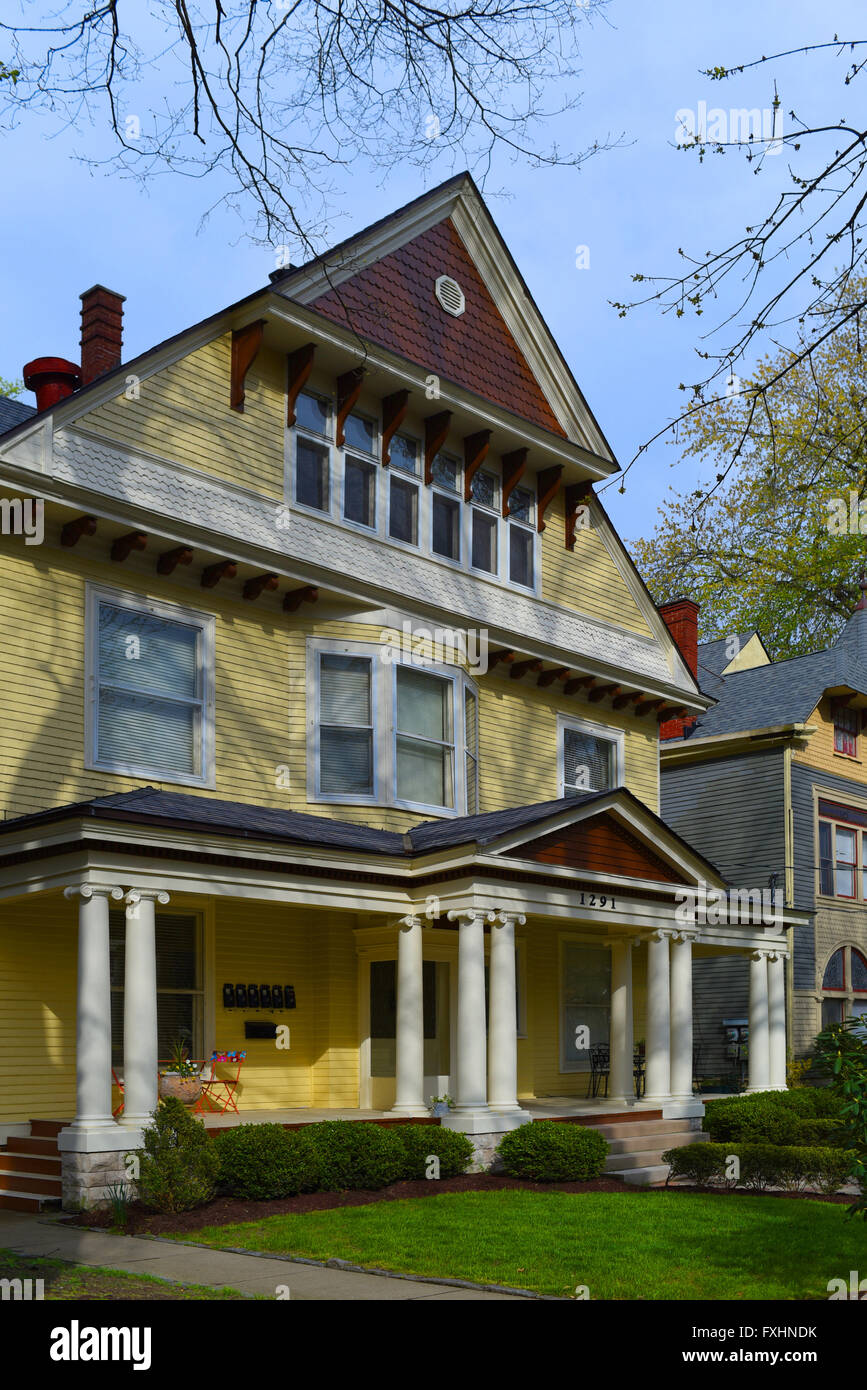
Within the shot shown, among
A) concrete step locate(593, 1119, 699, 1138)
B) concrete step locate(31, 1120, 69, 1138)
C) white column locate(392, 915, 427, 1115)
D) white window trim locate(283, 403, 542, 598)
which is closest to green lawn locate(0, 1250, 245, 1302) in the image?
concrete step locate(31, 1120, 69, 1138)

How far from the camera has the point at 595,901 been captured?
19.0m

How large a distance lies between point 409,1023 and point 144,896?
14.3 feet

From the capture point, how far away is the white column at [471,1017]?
55.7 feet

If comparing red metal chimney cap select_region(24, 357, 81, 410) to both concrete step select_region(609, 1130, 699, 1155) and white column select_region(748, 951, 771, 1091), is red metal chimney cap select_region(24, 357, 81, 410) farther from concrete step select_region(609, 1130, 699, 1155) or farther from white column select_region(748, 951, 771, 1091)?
white column select_region(748, 951, 771, 1091)

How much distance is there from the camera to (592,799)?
62.1 ft

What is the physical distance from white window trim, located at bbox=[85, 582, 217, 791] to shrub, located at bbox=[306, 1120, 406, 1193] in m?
4.57

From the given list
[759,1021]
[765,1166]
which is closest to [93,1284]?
[765,1166]

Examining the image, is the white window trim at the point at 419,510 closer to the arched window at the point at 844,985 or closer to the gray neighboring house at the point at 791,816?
the gray neighboring house at the point at 791,816

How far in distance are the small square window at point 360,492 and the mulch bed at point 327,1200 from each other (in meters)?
8.84

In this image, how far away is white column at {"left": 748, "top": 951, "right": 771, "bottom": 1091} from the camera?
76.9 ft

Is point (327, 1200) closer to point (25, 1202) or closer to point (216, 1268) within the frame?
point (25, 1202)

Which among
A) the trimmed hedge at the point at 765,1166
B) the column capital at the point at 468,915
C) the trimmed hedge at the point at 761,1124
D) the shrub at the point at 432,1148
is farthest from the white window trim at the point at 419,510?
the trimmed hedge at the point at 765,1166

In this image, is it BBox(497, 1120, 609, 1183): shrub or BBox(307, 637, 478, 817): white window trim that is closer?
BBox(497, 1120, 609, 1183): shrub

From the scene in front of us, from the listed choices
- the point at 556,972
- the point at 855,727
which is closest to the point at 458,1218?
the point at 556,972
